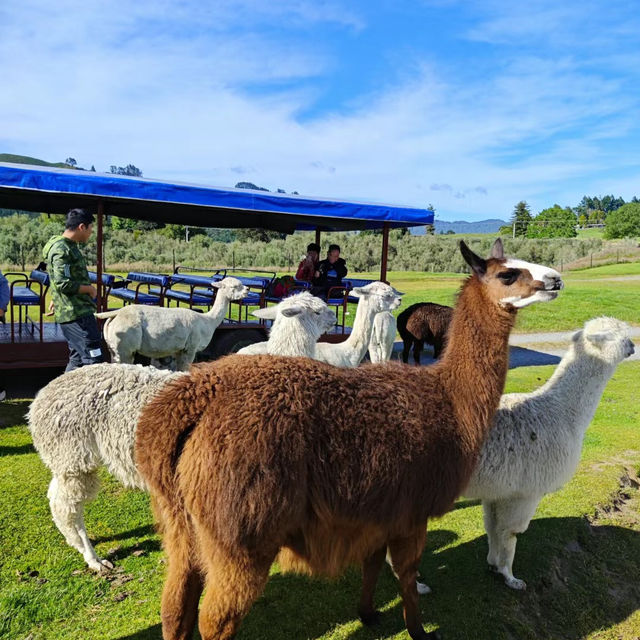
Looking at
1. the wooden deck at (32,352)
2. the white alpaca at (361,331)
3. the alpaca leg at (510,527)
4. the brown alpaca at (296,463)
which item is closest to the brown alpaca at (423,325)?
the white alpaca at (361,331)

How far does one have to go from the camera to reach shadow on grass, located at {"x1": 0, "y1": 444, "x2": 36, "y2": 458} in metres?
4.72

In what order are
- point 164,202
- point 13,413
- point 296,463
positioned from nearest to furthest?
1. point 296,463
2. point 13,413
3. point 164,202

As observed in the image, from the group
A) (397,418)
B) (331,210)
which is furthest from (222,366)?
(331,210)

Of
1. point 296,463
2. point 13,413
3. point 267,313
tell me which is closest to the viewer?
point 296,463

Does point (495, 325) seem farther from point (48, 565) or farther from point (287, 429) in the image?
point (48, 565)

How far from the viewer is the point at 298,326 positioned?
446 centimetres

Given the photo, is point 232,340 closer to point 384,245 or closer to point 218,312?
point 218,312

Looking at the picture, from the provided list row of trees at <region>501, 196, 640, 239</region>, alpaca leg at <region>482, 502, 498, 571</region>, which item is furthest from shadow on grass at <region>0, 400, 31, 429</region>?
row of trees at <region>501, 196, 640, 239</region>

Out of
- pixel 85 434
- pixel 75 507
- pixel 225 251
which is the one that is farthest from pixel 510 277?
pixel 225 251

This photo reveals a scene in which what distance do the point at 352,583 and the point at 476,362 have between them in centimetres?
168

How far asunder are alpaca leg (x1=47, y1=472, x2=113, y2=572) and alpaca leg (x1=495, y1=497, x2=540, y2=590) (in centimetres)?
240

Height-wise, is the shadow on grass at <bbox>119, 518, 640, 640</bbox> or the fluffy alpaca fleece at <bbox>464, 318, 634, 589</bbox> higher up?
the fluffy alpaca fleece at <bbox>464, 318, 634, 589</bbox>

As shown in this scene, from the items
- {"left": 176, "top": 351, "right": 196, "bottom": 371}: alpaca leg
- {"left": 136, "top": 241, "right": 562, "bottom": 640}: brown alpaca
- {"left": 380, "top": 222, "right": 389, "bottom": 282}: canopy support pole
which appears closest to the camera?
{"left": 136, "top": 241, "right": 562, "bottom": 640}: brown alpaca

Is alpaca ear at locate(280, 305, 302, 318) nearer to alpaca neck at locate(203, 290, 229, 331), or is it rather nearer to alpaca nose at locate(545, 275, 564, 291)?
alpaca nose at locate(545, 275, 564, 291)
